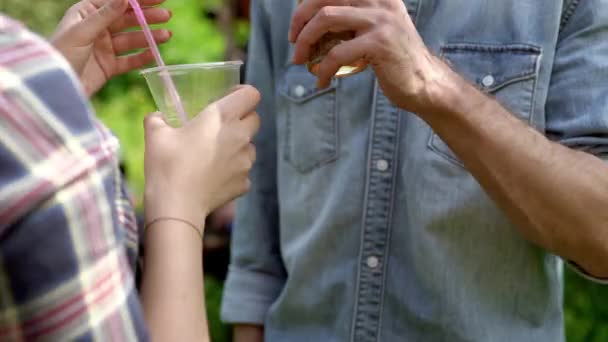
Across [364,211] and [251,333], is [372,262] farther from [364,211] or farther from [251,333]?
[251,333]

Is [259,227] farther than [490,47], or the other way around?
[259,227]

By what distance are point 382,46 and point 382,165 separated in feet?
1.38

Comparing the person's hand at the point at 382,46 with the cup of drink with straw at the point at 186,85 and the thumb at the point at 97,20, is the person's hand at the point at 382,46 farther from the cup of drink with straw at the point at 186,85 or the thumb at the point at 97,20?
the thumb at the point at 97,20

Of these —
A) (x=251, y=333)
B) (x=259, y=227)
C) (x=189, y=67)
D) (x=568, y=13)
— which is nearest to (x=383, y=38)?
(x=189, y=67)

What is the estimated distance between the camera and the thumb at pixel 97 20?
5.13 feet

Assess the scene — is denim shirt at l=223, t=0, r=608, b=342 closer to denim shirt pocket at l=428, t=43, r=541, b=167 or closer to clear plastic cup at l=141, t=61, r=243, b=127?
denim shirt pocket at l=428, t=43, r=541, b=167

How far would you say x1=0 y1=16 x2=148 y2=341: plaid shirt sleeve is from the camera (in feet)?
2.82

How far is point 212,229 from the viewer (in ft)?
16.6

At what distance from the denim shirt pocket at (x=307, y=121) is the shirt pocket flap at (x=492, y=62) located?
0.31 m

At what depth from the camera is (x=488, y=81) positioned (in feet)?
5.43

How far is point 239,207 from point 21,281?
4.16 ft

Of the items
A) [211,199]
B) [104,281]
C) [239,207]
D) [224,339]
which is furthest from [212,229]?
[104,281]

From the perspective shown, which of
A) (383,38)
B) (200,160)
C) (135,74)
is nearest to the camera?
(200,160)

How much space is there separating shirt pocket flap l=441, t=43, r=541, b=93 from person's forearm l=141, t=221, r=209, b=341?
76 centimetres
